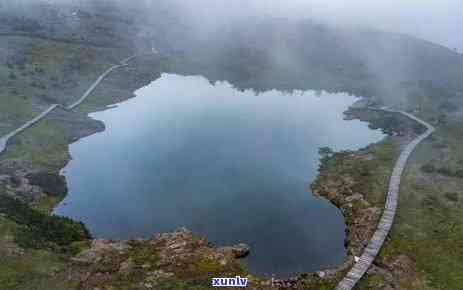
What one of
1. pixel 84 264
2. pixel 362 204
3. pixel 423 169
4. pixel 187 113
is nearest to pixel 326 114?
pixel 187 113

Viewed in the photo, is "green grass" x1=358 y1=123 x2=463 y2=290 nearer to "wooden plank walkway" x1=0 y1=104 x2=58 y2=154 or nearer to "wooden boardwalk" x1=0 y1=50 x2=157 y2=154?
"wooden boardwalk" x1=0 y1=50 x2=157 y2=154

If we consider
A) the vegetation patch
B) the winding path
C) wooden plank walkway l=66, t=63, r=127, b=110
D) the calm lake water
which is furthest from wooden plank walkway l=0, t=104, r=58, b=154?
the vegetation patch

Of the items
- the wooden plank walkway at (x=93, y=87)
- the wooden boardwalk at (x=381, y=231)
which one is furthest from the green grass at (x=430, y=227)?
the wooden plank walkway at (x=93, y=87)

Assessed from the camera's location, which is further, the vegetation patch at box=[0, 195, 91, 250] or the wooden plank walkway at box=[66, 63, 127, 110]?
the wooden plank walkway at box=[66, 63, 127, 110]

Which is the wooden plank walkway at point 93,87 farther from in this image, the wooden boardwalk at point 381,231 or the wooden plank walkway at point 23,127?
→ the wooden boardwalk at point 381,231

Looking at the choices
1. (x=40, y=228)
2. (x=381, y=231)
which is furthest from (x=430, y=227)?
(x=40, y=228)

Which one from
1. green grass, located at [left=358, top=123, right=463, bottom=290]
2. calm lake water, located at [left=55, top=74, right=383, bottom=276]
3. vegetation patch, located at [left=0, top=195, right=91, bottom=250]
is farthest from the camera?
calm lake water, located at [left=55, top=74, right=383, bottom=276]

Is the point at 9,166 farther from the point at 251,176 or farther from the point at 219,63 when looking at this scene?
the point at 219,63

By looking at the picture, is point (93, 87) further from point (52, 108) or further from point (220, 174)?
point (220, 174)
